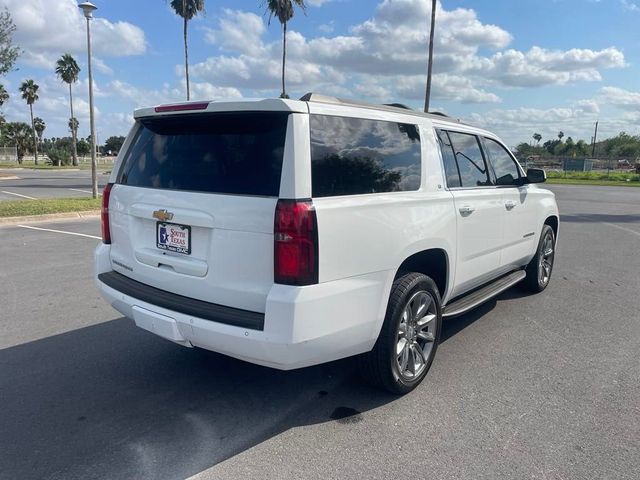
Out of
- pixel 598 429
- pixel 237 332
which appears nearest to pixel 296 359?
pixel 237 332

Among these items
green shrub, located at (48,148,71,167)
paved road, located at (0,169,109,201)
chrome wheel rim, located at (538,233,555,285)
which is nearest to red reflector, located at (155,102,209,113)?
chrome wheel rim, located at (538,233,555,285)

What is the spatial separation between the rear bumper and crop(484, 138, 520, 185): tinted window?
2.37 metres

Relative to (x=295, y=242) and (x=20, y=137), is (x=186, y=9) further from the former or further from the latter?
(x=20, y=137)

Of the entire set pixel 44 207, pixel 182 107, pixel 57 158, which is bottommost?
pixel 44 207

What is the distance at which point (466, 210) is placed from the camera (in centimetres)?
411

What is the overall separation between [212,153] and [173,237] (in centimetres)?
59

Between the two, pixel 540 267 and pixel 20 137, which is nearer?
pixel 540 267

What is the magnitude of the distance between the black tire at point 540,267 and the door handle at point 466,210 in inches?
86.7

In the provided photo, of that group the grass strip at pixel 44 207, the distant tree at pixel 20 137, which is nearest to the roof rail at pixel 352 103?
the grass strip at pixel 44 207

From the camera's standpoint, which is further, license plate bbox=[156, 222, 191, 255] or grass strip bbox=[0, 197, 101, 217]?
grass strip bbox=[0, 197, 101, 217]

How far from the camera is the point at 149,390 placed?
3615 mm

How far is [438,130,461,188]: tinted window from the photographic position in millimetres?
4082

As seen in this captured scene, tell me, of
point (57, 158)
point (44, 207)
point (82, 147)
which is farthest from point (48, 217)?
point (82, 147)

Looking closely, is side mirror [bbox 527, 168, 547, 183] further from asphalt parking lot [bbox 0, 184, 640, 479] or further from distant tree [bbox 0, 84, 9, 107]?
distant tree [bbox 0, 84, 9, 107]
